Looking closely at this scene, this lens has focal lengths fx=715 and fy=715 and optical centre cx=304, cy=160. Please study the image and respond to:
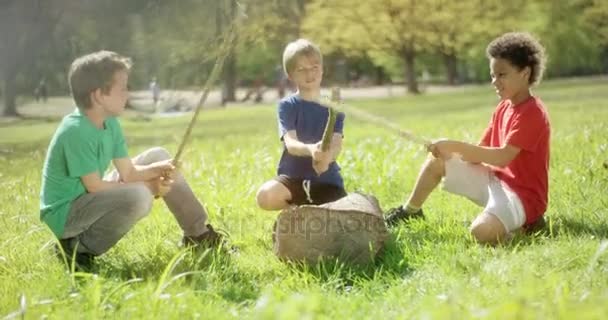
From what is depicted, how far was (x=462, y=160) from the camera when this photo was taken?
139 inches

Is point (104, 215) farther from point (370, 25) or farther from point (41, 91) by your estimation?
point (370, 25)

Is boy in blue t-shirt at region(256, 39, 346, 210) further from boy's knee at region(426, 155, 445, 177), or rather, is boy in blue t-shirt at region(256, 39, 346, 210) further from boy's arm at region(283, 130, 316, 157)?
boy's knee at region(426, 155, 445, 177)

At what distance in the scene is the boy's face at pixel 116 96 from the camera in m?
3.07

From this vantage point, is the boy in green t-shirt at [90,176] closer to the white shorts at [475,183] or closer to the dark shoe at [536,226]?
the white shorts at [475,183]

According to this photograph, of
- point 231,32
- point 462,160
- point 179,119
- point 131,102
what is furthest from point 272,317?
point 179,119

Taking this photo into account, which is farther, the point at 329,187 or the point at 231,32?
the point at 329,187

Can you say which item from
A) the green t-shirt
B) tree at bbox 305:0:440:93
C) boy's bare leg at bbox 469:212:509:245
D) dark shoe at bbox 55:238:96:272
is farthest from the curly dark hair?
tree at bbox 305:0:440:93

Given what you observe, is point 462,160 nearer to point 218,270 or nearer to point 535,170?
point 535,170

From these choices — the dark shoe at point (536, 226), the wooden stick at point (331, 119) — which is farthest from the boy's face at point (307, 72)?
the dark shoe at point (536, 226)

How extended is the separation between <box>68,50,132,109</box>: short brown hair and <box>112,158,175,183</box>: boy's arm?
0.97ft

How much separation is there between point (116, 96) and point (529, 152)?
191 cm

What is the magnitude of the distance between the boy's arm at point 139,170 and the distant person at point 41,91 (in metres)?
7.48

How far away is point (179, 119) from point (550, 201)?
11048 millimetres

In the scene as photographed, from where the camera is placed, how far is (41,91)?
10.2 metres
